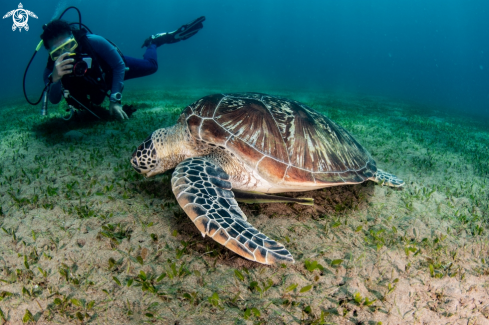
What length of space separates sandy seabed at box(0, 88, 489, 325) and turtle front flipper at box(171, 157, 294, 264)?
188 mm

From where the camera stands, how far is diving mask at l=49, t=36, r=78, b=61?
14.3 ft

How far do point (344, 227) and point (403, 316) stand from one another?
89cm

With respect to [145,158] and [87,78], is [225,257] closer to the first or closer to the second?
[145,158]

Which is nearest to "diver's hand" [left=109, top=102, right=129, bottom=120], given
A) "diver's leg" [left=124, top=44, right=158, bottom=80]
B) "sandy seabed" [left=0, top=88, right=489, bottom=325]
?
"diver's leg" [left=124, top=44, right=158, bottom=80]

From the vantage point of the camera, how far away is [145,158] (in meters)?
2.80

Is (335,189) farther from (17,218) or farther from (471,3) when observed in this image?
(471,3)

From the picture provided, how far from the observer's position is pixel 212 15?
453ft

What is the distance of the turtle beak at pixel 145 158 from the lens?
2805 millimetres

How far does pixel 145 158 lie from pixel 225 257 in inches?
65.3

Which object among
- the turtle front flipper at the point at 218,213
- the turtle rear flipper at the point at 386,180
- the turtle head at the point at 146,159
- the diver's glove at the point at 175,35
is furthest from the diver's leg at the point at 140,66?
the turtle rear flipper at the point at 386,180

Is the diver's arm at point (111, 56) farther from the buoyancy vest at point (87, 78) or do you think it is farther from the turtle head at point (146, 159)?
the turtle head at point (146, 159)

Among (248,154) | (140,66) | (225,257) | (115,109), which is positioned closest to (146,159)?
(248,154)

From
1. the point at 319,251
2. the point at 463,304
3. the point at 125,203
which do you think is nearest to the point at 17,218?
the point at 125,203

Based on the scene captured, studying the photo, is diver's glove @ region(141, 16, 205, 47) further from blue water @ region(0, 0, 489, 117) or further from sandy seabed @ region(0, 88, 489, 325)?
blue water @ region(0, 0, 489, 117)
